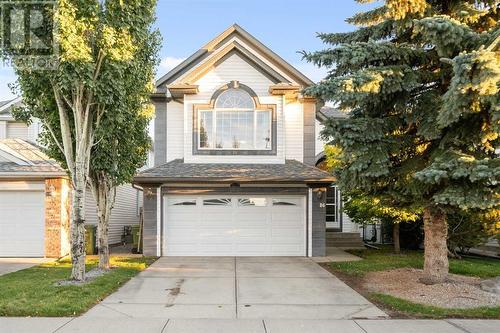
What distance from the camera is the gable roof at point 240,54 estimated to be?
1494cm

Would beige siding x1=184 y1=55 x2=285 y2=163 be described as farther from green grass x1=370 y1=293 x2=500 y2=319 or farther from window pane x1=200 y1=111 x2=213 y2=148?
green grass x1=370 y1=293 x2=500 y2=319

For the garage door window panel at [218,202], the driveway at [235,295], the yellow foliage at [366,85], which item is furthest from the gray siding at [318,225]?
the yellow foliage at [366,85]

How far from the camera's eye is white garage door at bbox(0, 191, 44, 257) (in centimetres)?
1395

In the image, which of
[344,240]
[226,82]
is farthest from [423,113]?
[344,240]

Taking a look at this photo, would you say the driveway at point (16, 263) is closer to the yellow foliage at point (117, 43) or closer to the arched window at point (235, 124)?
the arched window at point (235, 124)

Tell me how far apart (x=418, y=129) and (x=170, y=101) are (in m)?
9.21

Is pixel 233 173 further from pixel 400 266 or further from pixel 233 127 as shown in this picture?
pixel 400 266

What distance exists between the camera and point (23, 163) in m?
14.1

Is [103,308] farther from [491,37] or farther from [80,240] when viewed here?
[491,37]

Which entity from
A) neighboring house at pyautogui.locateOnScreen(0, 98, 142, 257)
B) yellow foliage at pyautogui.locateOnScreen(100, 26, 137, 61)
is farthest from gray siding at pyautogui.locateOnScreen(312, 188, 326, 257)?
neighboring house at pyautogui.locateOnScreen(0, 98, 142, 257)

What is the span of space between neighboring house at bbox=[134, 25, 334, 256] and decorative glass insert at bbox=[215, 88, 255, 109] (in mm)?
35

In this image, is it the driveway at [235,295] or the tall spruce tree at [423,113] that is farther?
the tall spruce tree at [423,113]

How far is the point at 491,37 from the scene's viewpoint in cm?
772

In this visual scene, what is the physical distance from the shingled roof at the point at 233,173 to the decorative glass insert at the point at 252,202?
97 cm
